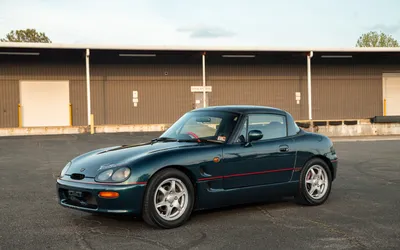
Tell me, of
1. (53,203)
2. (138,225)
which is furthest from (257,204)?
(53,203)

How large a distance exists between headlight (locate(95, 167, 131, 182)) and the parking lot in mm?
588

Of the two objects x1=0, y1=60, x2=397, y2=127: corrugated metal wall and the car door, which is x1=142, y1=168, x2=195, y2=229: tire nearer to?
the car door

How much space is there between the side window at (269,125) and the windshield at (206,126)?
0.27m

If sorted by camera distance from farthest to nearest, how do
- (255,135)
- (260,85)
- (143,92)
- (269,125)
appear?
(260,85) → (143,92) → (269,125) → (255,135)

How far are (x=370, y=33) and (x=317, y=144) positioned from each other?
83375 mm

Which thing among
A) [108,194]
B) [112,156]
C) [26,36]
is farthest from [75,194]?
[26,36]

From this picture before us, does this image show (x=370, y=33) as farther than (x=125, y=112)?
Yes

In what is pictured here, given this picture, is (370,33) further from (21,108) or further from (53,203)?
(53,203)

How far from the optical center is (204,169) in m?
6.09

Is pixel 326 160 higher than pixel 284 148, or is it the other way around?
pixel 284 148

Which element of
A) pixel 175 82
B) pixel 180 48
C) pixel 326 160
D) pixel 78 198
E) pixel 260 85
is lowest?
pixel 78 198

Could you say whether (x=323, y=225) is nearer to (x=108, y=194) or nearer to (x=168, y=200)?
(x=168, y=200)

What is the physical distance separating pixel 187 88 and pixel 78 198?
82.7 feet

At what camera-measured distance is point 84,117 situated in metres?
29.2
